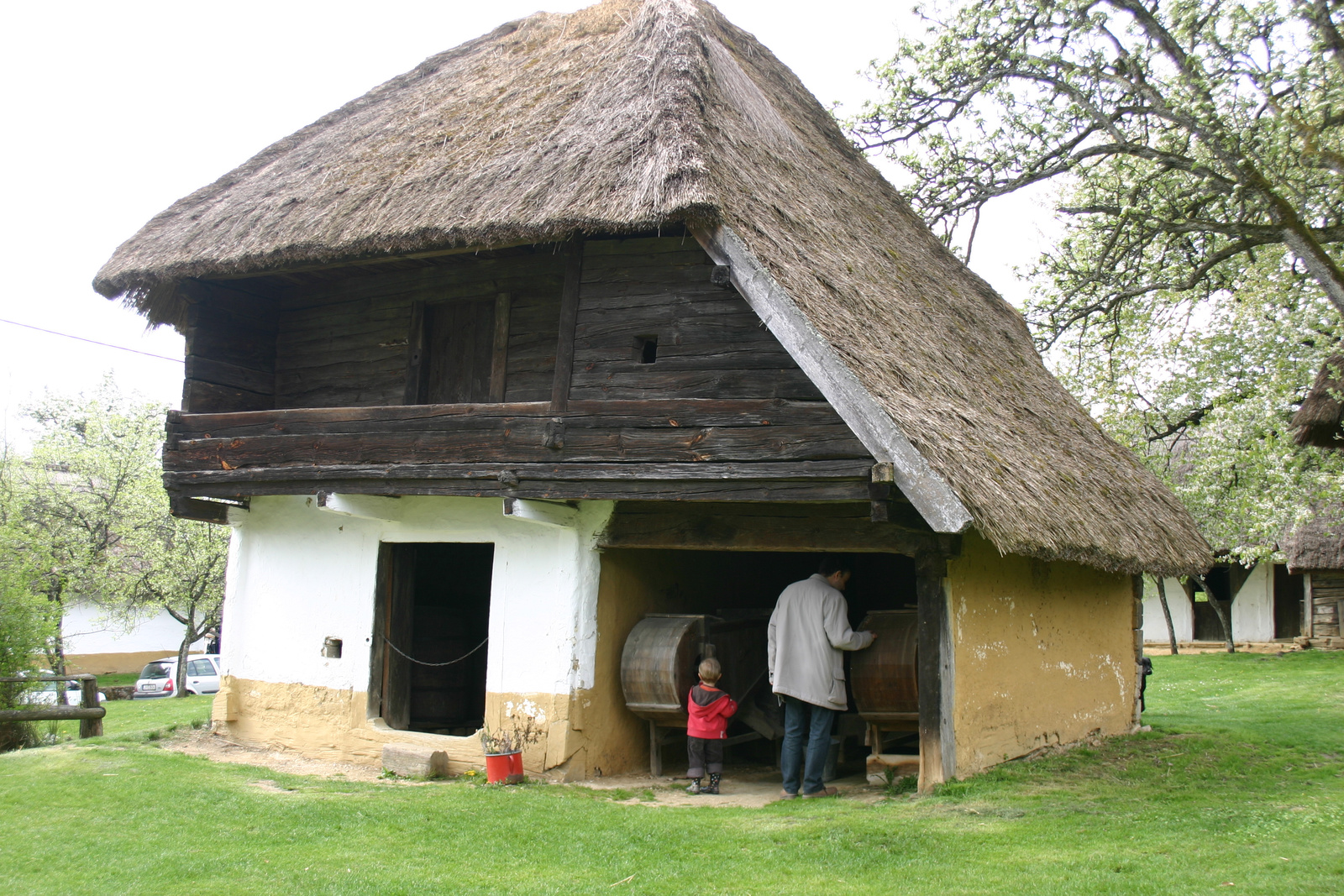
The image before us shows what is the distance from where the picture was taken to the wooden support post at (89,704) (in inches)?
394

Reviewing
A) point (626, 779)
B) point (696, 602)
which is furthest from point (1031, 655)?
point (626, 779)

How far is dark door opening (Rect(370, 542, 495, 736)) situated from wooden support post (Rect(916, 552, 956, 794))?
3173 mm

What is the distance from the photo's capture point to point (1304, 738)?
9250 mm

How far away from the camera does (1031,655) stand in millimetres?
7898

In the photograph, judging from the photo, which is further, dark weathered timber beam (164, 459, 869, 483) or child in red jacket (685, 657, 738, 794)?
child in red jacket (685, 657, 738, 794)

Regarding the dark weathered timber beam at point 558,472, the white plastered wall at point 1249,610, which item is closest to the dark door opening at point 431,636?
the dark weathered timber beam at point 558,472

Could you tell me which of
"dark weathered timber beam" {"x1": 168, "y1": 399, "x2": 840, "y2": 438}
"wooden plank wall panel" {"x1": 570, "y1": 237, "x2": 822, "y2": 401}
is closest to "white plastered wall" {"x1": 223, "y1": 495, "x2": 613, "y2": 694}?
"dark weathered timber beam" {"x1": 168, "y1": 399, "x2": 840, "y2": 438}

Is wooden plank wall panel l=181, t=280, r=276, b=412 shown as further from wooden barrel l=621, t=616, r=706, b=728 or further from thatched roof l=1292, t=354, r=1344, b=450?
thatched roof l=1292, t=354, r=1344, b=450

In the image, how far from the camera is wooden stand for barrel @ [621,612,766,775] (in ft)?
24.4

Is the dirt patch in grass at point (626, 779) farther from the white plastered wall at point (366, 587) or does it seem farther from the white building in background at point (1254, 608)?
the white building in background at point (1254, 608)

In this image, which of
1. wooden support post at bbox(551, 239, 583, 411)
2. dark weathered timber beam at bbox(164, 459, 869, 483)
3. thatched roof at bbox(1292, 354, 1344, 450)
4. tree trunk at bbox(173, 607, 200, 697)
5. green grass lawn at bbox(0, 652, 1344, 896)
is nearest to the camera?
green grass lawn at bbox(0, 652, 1344, 896)

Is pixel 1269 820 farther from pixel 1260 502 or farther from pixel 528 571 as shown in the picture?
pixel 1260 502

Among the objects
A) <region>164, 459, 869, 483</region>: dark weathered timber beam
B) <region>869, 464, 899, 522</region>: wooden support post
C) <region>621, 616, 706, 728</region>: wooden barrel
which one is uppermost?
<region>164, 459, 869, 483</region>: dark weathered timber beam

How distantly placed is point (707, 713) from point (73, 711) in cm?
624
